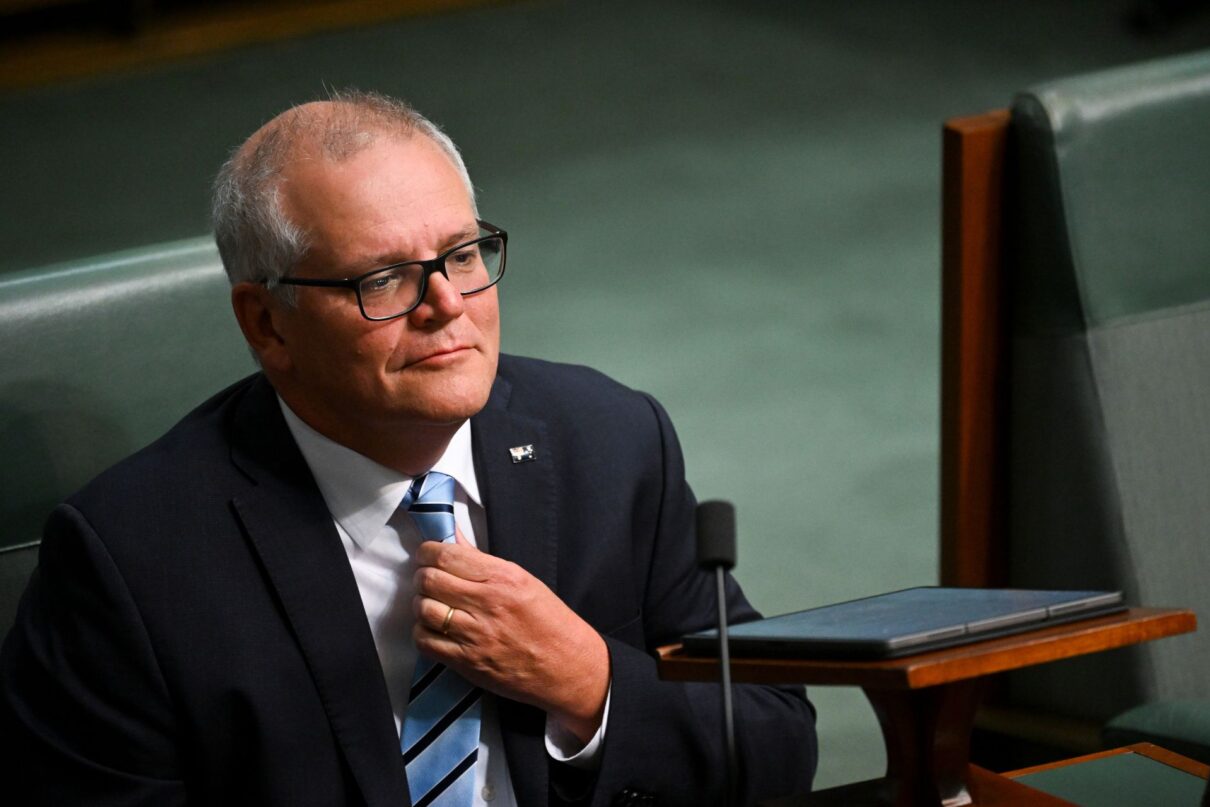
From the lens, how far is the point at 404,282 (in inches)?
64.7

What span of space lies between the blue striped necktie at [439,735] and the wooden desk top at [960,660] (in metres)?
0.40

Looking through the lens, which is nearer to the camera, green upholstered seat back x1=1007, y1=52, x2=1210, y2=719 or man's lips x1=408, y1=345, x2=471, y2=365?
man's lips x1=408, y1=345, x2=471, y2=365

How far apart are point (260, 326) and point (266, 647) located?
33 cm

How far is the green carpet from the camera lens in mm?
4195

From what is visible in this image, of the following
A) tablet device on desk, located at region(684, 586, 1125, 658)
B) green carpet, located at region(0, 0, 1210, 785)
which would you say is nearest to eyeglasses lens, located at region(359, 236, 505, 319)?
tablet device on desk, located at region(684, 586, 1125, 658)

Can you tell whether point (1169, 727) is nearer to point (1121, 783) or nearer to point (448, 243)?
point (1121, 783)

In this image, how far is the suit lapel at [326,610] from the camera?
1.66 m

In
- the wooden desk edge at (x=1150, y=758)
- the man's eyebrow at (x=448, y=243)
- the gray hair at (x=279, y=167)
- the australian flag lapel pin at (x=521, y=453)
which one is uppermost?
the gray hair at (x=279, y=167)

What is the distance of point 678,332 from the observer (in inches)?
199

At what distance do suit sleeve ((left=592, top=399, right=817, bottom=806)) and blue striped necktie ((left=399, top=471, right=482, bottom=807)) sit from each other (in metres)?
0.14

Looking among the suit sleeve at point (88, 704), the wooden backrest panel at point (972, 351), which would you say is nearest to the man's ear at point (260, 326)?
the suit sleeve at point (88, 704)

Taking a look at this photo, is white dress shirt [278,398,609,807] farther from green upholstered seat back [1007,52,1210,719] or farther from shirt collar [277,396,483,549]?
green upholstered seat back [1007,52,1210,719]

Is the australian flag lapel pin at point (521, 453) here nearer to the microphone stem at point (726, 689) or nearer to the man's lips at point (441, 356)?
the man's lips at point (441, 356)

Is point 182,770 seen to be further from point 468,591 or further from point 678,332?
point 678,332
